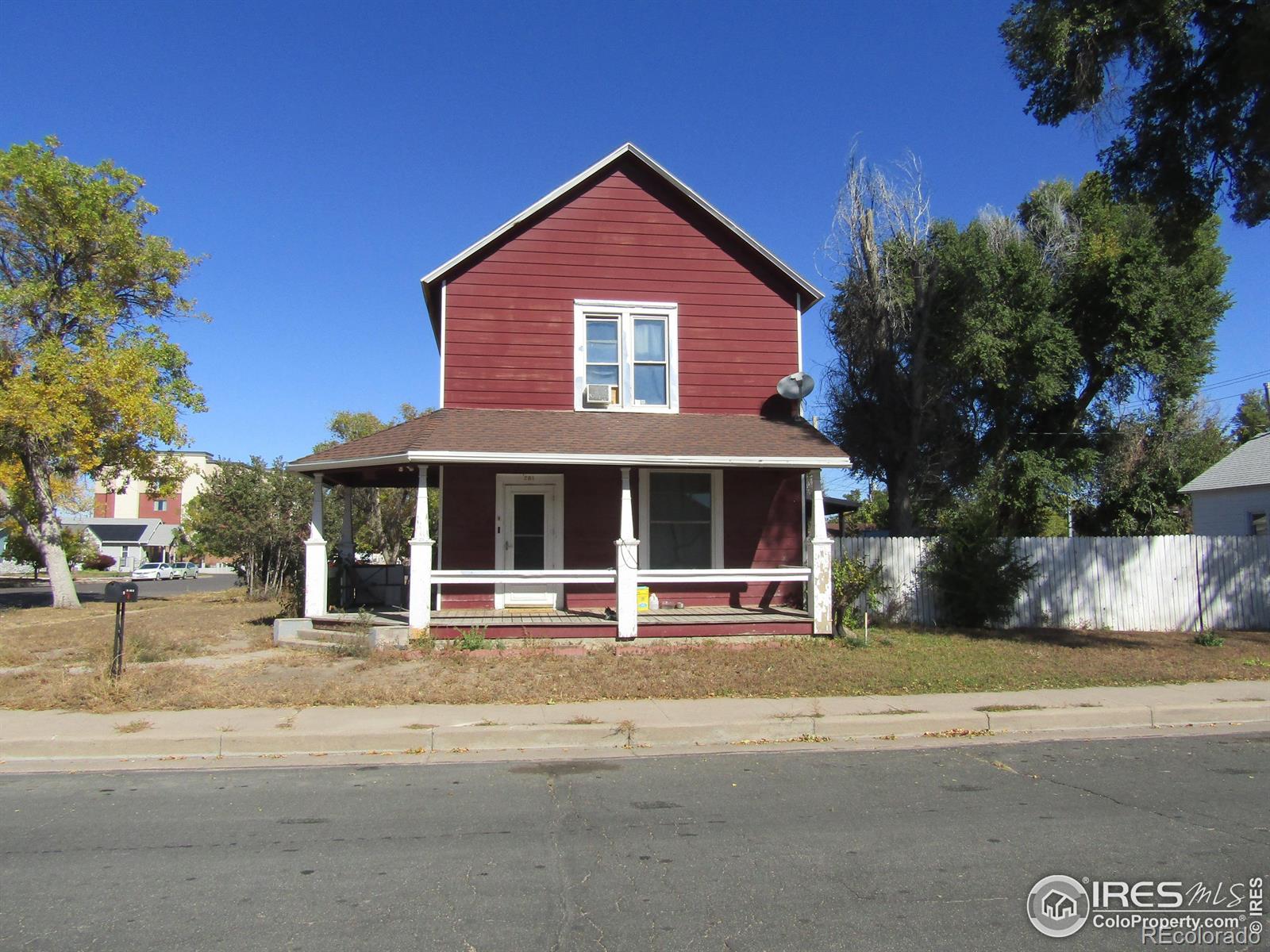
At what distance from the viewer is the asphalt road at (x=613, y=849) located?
158 inches

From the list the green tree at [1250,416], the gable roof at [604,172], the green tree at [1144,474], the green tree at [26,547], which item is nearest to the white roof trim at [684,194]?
the gable roof at [604,172]

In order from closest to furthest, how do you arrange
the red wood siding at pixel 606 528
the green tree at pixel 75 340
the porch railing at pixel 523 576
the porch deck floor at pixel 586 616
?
the porch railing at pixel 523 576 → the porch deck floor at pixel 586 616 → the red wood siding at pixel 606 528 → the green tree at pixel 75 340

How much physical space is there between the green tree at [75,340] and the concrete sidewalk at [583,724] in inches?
542

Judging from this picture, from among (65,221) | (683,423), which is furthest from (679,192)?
(65,221)

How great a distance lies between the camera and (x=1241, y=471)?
2500cm

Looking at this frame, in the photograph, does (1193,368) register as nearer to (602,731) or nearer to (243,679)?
(602,731)

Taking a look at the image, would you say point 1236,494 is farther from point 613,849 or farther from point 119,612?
point 119,612

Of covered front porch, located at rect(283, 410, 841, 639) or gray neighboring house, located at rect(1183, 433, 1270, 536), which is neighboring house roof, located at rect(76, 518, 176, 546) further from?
gray neighboring house, located at rect(1183, 433, 1270, 536)

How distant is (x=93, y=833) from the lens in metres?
5.41

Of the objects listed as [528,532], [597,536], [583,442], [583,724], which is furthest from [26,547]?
[583,724]

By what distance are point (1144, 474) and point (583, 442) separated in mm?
18687

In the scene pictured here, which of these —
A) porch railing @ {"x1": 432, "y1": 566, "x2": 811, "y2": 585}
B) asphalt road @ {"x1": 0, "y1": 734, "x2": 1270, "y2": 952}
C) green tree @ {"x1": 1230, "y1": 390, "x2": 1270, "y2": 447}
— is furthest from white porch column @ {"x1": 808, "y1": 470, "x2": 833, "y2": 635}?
green tree @ {"x1": 1230, "y1": 390, "x2": 1270, "y2": 447}

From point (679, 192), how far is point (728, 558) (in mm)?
6456

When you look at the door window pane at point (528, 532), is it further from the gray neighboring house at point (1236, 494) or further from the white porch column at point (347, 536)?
the gray neighboring house at point (1236, 494)
